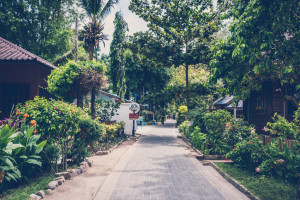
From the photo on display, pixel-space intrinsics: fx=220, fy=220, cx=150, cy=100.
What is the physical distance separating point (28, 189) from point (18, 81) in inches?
305

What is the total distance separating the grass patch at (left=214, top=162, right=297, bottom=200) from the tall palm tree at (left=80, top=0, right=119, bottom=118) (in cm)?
877

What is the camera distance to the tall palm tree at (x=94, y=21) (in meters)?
13.9

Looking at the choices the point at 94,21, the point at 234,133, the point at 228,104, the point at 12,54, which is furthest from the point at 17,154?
the point at 228,104

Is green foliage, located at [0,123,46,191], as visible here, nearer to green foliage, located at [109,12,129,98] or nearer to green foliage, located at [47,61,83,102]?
green foliage, located at [47,61,83,102]

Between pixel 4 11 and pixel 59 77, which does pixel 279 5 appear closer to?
pixel 59 77

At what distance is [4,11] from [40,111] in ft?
69.4

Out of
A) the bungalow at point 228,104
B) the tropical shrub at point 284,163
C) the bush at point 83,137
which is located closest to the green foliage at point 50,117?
the bush at point 83,137

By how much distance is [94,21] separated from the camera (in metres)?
14.2

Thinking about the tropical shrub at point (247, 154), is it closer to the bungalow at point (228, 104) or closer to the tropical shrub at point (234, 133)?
the tropical shrub at point (234, 133)

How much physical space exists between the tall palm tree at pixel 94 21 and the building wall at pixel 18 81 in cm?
312

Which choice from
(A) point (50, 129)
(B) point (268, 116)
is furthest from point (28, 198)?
(B) point (268, 116)

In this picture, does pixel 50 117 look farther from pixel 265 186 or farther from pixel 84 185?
pixel 265 186

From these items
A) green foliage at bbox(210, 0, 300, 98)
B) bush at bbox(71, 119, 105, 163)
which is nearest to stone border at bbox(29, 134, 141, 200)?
bush at bbox(71, 119, 105, 163)

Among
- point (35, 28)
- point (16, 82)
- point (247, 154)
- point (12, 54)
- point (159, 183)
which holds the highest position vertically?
point (35, 28)
